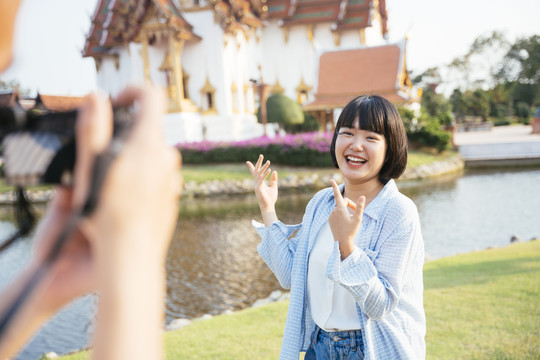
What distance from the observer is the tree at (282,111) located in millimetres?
Result: 17125

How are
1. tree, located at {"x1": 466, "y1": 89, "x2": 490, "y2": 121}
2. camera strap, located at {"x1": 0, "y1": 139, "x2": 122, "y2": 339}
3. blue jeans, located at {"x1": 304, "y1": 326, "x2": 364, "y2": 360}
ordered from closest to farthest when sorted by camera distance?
1. camera strap, located at {"x1": 0, "y1": 139, "x2": 122, "y2": 339}
2. blue jeans, located at {"x1": 304, "y1": 326, "x2": 364, "y2": 360}
3. tree, located at {"x1": 466, "y1": 89, "x2": 490, "y2": 121}

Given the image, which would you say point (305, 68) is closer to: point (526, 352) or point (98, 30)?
point (98, 30)

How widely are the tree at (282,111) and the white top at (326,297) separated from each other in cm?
1548

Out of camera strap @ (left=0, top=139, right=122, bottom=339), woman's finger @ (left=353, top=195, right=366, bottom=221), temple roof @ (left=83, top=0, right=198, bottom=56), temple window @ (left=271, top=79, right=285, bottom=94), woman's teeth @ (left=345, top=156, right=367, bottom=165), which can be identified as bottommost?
woman's finger @ (left=353, top=195, right=366, bottom=221)

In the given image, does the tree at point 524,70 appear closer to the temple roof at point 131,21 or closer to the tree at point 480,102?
the tree at point 480,102

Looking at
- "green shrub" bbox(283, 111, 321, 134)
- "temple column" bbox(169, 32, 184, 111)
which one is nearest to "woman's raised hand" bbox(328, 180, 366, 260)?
"green shrub" bbox(283, 111, 321, 134)

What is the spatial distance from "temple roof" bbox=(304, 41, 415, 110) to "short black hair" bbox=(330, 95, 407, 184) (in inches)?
619

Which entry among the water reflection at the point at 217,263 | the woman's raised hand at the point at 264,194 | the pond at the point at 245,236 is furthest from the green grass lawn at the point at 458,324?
the water reflection at the point at 217,263

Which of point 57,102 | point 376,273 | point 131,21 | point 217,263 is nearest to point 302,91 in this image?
point 131,21

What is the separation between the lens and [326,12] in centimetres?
2125

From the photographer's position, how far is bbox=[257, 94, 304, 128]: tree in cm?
1712

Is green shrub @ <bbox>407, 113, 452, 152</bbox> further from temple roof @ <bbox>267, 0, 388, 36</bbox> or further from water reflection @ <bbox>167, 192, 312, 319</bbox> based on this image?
water reflection @ <bbox>167, 192, 312, 319</bbox>

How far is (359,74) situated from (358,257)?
17.5m

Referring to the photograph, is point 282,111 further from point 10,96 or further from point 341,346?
point 10,96
